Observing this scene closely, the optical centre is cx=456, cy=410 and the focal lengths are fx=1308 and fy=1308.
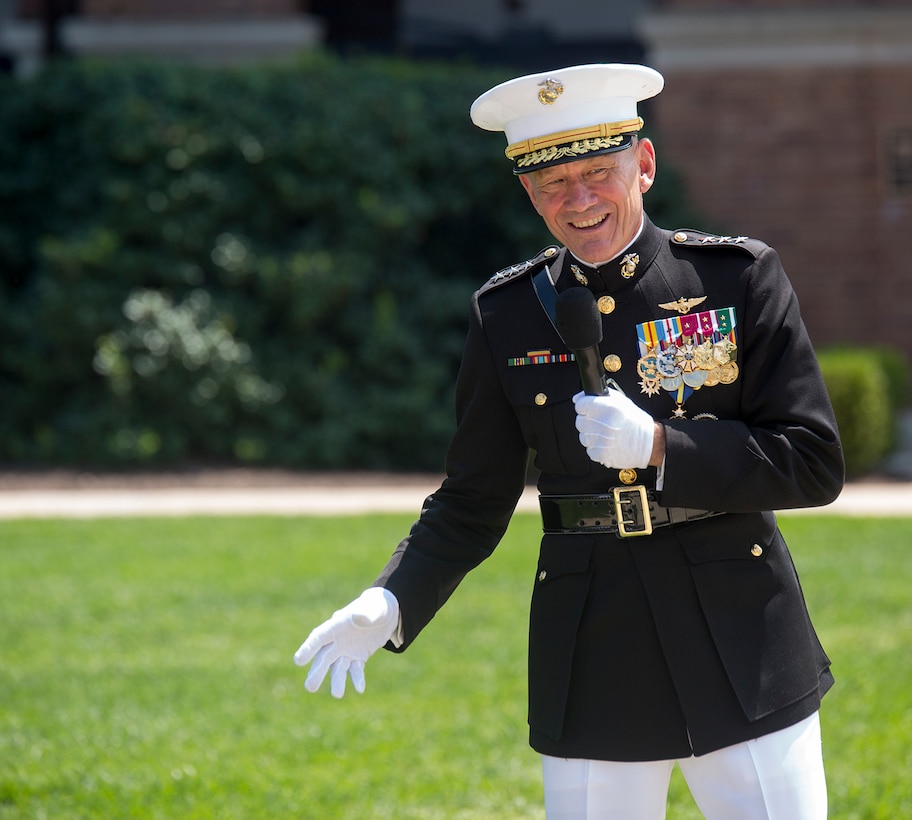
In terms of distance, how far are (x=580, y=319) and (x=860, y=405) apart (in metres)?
9.22

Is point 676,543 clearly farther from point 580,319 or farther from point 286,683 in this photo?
point 286,683

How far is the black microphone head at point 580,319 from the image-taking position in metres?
2.28

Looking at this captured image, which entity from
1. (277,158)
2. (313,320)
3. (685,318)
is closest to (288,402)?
(313,320)

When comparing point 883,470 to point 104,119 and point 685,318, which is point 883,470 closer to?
point 104,119

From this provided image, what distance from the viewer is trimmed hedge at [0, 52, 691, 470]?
1169 centimetres

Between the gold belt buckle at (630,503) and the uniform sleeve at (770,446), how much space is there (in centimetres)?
6

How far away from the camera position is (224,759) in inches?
195

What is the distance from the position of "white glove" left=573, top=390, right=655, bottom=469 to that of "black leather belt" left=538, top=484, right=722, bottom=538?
0.13m

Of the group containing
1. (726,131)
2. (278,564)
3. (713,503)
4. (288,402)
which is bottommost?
(288,402)

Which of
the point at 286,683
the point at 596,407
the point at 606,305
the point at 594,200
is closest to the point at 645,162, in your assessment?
the point at 594,200

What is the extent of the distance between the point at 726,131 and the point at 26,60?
304 inches

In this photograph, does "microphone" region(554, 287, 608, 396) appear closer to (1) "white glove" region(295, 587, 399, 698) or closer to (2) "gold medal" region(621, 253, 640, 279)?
(2) "gold medal" region(621, 253, 640, 279)

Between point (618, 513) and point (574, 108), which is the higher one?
point (574, 108)

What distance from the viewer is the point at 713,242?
2.59m
